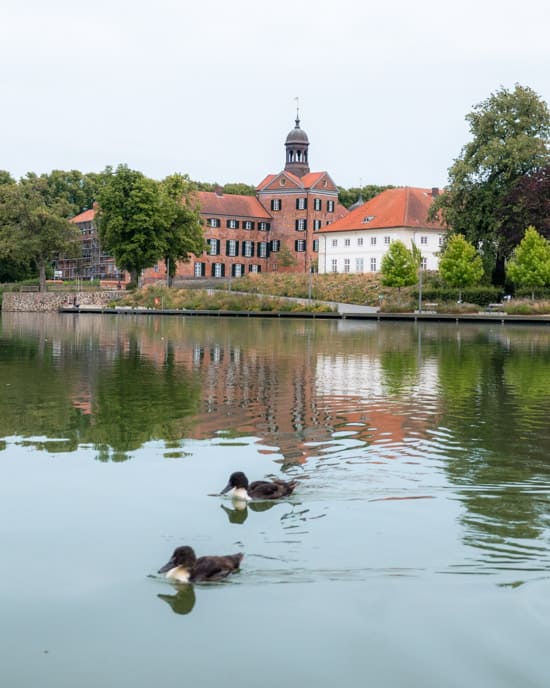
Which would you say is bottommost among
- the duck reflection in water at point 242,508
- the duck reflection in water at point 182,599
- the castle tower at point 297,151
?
the duck reflection in water at point 182,599

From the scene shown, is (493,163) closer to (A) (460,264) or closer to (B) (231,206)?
(A) (460,264)

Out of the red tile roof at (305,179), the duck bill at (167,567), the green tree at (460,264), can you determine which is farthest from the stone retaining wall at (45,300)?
the duck bill at (167,567)

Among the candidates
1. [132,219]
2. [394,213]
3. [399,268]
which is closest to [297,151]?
[394,213]

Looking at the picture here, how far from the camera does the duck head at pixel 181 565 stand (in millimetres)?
7254

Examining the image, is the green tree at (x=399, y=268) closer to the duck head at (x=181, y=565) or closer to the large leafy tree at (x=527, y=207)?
the large leafy tree at (x=527, y=207)

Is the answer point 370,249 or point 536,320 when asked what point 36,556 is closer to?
point 536,320

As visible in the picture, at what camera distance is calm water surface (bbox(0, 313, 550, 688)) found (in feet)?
19.7

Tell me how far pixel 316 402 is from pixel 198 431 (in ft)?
12.3

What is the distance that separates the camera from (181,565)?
7270 mm

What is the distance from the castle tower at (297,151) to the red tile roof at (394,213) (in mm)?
21745

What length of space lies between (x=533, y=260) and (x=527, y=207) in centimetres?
393

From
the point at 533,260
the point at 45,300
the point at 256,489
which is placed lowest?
the point at 256,489

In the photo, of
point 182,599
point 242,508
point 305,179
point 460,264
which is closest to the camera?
point 182,599

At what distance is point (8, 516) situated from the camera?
920 centimetres
